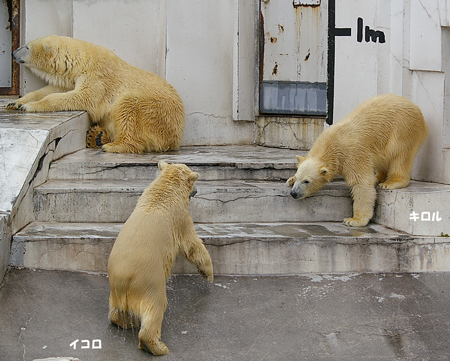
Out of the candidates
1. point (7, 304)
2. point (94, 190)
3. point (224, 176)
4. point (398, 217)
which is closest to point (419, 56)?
point (398, 217)

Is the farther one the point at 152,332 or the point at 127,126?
the point at 127,126

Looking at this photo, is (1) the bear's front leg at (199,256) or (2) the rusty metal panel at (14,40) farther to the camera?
(2) the rusty metal panel at (14,40)

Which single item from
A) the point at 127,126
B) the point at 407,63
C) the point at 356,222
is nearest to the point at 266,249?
the point at 356,222

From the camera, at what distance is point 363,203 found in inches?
179

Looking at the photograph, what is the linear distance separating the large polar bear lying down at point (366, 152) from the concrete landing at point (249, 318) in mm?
752

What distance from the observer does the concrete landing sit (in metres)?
3.14

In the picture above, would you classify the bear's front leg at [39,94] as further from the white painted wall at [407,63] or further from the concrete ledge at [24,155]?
the white painted wall at [407,63]

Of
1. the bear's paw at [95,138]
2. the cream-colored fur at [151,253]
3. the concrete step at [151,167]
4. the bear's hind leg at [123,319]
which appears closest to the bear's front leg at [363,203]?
the concrete step at [151,167]

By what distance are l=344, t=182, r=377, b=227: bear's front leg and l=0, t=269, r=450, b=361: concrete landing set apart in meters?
0.57

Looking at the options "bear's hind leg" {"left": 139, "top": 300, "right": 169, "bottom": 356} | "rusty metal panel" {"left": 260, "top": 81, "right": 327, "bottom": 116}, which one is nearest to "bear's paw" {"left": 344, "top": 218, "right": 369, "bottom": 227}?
"bear's hind leg" {"left": 139, "top": 300, "right": 169, "bottom": 356}

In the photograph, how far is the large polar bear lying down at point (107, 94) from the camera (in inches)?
238

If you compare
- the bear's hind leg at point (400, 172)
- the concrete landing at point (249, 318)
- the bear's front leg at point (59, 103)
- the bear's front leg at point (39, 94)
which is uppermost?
the bear's front leg at point (39, 94)

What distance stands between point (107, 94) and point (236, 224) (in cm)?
254

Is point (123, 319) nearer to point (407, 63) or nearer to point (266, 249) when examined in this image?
point (266, 249)
